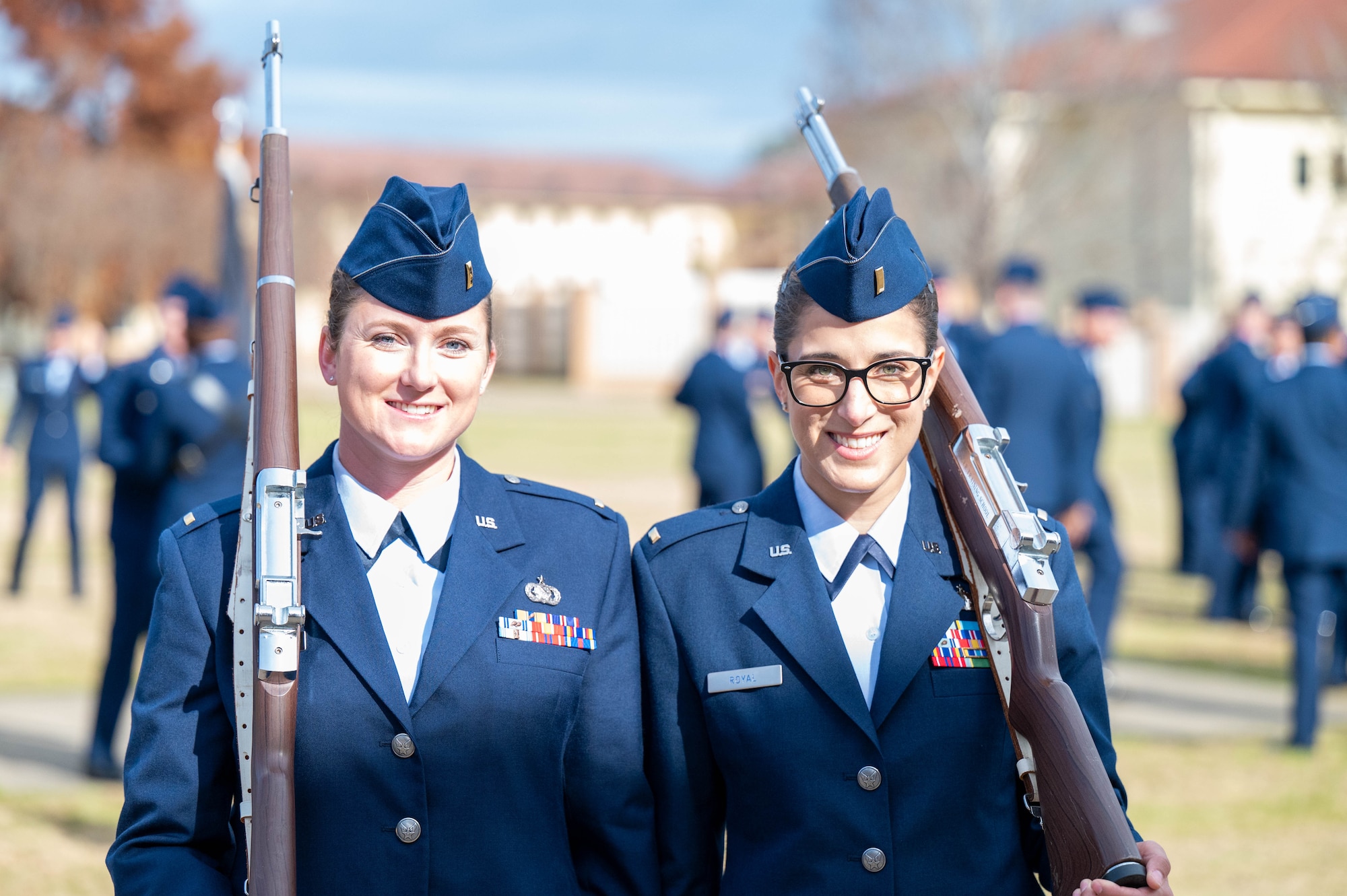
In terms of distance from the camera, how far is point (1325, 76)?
19875 millimetres

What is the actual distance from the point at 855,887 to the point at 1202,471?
34.5 ft

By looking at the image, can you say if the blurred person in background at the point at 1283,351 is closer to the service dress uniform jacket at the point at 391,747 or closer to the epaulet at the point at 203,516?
the service dress uniform jacket at the point at 391,747

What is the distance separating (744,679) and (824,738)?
0.17m

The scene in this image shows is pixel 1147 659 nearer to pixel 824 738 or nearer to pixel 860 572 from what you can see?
pixel 860 572

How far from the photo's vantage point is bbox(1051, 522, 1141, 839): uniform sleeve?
255cm

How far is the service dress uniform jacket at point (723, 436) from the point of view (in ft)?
36.4

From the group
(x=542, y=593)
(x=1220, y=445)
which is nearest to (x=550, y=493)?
(x=542, y=593)

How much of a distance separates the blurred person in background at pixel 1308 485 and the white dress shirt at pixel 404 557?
6.05 metres

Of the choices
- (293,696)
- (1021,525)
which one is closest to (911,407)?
(1021,525)

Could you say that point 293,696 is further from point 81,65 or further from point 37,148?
point 81,65

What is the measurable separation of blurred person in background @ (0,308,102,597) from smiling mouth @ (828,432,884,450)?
10.9m

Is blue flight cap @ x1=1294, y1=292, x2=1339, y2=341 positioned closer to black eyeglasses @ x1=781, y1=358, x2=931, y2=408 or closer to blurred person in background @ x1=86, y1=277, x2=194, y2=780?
blurred person in background @ x1=86, y1=277, x2=194, y2=780

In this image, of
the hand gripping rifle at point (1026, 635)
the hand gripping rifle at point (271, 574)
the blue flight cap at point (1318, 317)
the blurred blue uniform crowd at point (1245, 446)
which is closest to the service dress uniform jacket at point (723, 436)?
the blurred blue uniform crowd at point (1245, 446)

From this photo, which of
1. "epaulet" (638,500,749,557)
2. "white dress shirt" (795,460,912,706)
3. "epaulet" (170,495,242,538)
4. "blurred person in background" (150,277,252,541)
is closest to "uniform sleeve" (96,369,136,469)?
"blurred person in background" (150,277,252,541)
